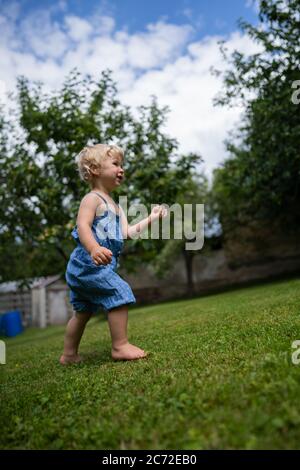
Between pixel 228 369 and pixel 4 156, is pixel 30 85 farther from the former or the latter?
pixel 228 369

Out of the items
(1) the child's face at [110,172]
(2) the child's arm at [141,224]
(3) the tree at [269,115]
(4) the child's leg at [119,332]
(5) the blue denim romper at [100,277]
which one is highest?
(3) the tree at [269,115]

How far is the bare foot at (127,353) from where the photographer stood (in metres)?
3.36

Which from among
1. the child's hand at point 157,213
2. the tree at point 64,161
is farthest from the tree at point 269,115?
the child's hand at point 157,213

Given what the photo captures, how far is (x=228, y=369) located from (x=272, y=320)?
1.72 metres

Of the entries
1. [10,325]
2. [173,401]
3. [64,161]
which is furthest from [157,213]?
[10,325]

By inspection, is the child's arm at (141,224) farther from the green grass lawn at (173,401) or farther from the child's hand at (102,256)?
the green grass lawn at (173,401)

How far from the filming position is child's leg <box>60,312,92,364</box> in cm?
382

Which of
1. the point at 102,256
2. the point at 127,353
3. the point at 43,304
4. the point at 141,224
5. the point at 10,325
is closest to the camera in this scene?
the point at 102,256

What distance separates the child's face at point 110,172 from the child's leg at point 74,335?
1247 millimetres

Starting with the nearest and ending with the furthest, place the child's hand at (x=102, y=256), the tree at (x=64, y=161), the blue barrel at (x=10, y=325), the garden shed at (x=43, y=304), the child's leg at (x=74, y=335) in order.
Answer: the child's hand at (x=102, y=256) < the child's leg at (x=74, y=335) < the tree at (x=64, y=161) < the blue barrel at (x=10, y=325) < the garden shed at (x=43, y=304)

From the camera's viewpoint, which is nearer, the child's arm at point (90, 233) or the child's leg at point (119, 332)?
the child's arm at point (90, 233)

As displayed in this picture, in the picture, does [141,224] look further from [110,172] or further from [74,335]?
[74,335]

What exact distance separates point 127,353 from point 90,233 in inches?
40.5

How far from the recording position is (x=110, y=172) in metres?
3.91
